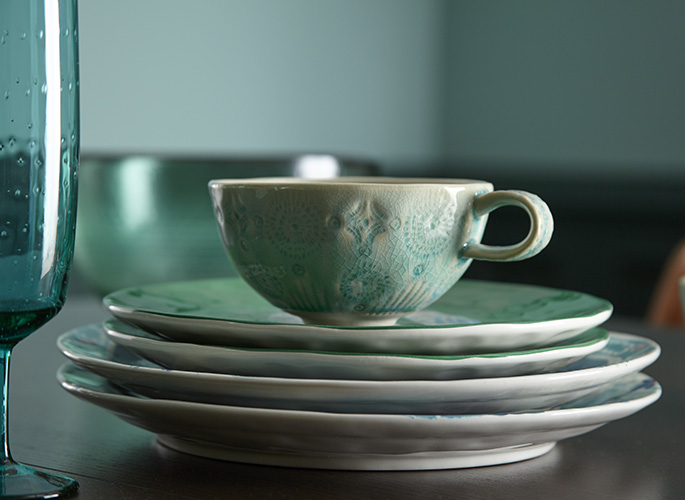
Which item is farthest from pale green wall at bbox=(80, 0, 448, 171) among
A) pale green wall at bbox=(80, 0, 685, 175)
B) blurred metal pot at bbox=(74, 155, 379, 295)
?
blurred metal pot at bbox=(74, 155, 379, 295)

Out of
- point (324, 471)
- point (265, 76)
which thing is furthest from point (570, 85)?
point (324, 471)

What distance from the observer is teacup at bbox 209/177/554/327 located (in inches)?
18.1

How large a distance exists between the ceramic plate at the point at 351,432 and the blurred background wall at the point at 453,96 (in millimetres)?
2039

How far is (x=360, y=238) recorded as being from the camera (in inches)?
18.3

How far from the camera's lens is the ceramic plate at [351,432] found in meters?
0.38

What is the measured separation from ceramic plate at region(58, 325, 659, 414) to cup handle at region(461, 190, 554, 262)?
0.07 m

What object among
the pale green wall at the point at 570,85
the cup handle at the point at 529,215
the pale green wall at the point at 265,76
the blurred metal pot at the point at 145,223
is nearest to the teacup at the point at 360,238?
the cup handle at the point at 529,215

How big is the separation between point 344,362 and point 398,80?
3.32 metres

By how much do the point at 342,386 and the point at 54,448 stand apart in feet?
0.52

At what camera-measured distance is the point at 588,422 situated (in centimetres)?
42

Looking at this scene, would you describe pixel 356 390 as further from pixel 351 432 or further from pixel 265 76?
pixel 265 76

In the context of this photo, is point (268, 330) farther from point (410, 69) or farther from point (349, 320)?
point (410, 69)

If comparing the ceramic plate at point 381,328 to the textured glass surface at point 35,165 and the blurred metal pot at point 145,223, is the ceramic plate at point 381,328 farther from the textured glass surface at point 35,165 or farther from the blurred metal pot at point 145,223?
the blurred metal pot at point 145,223

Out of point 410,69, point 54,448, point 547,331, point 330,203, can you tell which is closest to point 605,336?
point 547,331
